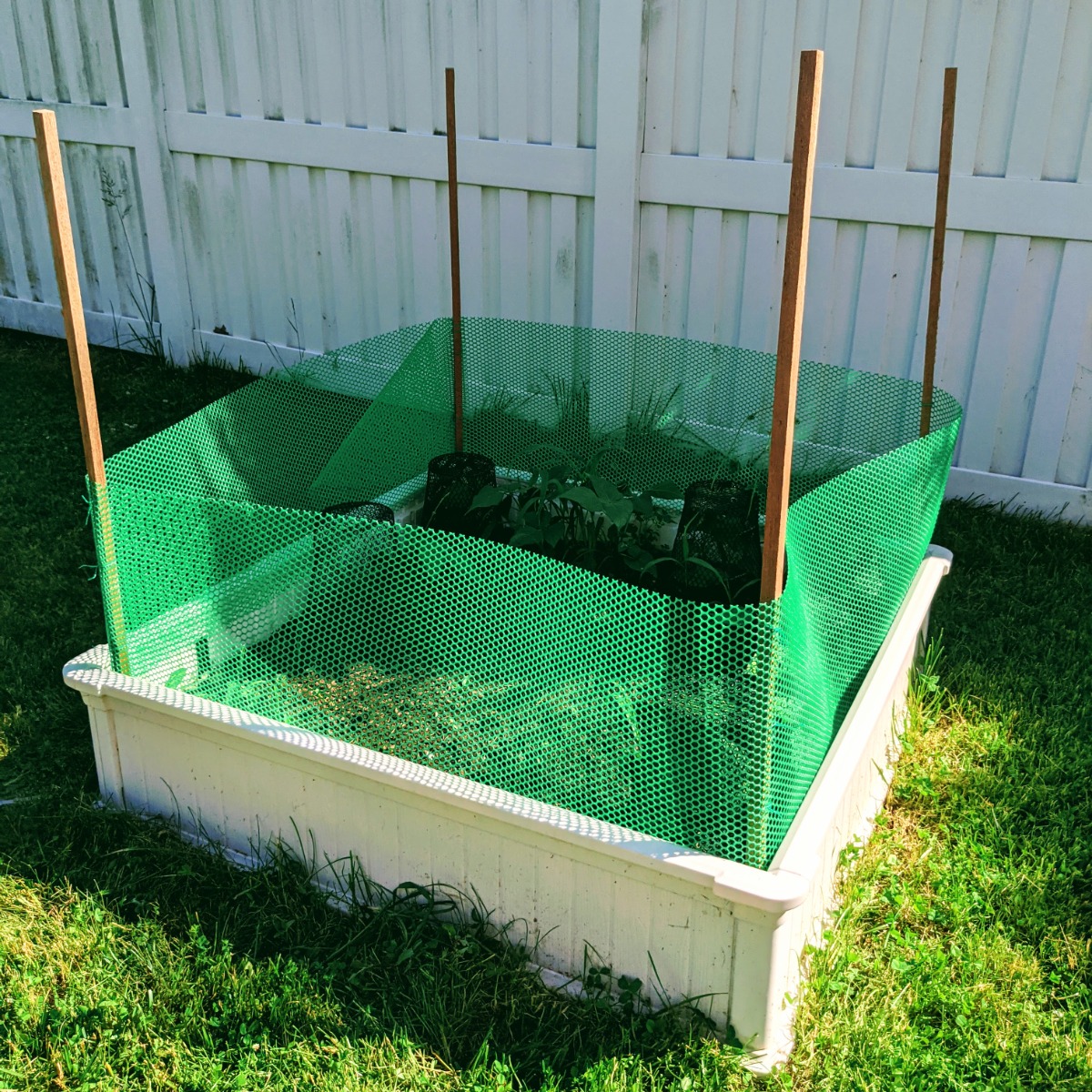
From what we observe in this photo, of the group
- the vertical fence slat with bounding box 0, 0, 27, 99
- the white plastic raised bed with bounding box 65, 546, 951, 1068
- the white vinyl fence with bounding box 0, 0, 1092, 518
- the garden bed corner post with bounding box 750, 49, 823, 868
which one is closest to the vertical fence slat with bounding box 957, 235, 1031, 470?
the white vinyl fence with bounding box 0, 0, 1092, 518

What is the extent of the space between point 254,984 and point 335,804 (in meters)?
0.41

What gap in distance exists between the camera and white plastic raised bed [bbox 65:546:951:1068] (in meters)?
2.18

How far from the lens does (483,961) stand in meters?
2.39

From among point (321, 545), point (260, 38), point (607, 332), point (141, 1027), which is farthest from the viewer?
point (260, 38)

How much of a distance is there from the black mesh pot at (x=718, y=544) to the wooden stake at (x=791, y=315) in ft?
3.35

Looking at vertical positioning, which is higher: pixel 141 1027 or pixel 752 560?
pixel 752 560

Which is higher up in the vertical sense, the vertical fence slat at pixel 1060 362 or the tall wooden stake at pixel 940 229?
the tall wooden stake at pixel 940 229

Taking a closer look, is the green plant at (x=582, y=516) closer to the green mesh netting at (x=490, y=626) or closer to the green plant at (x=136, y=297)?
the green mesh netting at (x=490, y=626)

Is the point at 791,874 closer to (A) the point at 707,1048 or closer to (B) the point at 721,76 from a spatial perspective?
(A) the point at 707,1048

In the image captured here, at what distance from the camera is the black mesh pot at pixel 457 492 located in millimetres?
3549

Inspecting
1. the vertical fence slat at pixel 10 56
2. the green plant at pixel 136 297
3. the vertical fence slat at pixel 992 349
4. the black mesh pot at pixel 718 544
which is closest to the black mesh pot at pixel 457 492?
the black mesh pot at pixel 718 544

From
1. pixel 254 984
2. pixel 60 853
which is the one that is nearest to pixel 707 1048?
pixel 254 984

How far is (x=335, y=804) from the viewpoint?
2.55m

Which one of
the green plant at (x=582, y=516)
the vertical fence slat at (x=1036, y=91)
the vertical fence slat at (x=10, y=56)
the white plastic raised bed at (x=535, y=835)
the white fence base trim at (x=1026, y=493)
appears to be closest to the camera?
the white plastic raised bed at (x=535, y=835)
